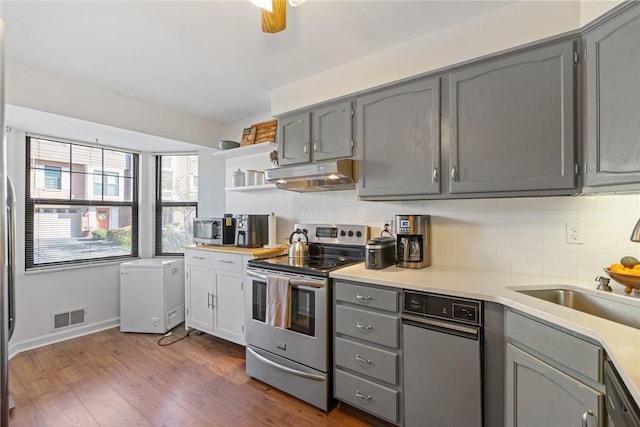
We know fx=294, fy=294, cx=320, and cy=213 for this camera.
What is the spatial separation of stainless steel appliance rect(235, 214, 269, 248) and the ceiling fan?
196 centimetres

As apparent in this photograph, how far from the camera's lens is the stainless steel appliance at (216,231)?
10.3 ft

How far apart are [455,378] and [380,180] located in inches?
51.2

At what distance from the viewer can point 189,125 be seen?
351 centimetres

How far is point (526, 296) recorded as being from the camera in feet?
4.71

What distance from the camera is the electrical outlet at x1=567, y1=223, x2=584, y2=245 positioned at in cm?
174

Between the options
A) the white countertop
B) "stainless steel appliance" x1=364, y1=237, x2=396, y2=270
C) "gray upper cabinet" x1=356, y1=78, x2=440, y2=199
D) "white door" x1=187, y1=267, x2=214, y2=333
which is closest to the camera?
the white countertop

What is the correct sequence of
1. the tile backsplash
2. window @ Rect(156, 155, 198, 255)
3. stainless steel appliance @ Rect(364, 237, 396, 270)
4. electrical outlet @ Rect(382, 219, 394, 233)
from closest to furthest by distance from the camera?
the tile backsplash → stainless steel appliance @ Rect(364, 237, 396, 270) → electrical outlet @ Rect(382, 219, 394, 233) → window @ Rect(156, 155, 198, 255)

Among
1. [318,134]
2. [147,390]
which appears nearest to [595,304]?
[318,134]

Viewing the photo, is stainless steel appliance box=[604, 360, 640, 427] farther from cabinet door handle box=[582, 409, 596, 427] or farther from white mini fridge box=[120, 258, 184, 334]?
white mini fridge box=[120, 258, 184, 334]

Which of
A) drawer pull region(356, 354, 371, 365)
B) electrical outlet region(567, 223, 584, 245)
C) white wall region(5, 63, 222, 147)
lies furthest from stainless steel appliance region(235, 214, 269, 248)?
electrical outlet region(567, 223, 584, 245)

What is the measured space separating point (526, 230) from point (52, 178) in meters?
4.43

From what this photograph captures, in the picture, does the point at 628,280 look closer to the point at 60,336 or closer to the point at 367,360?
the point at 367,360

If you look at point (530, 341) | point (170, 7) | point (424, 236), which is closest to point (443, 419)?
point (530, 341)

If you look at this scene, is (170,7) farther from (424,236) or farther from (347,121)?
(424,236)
